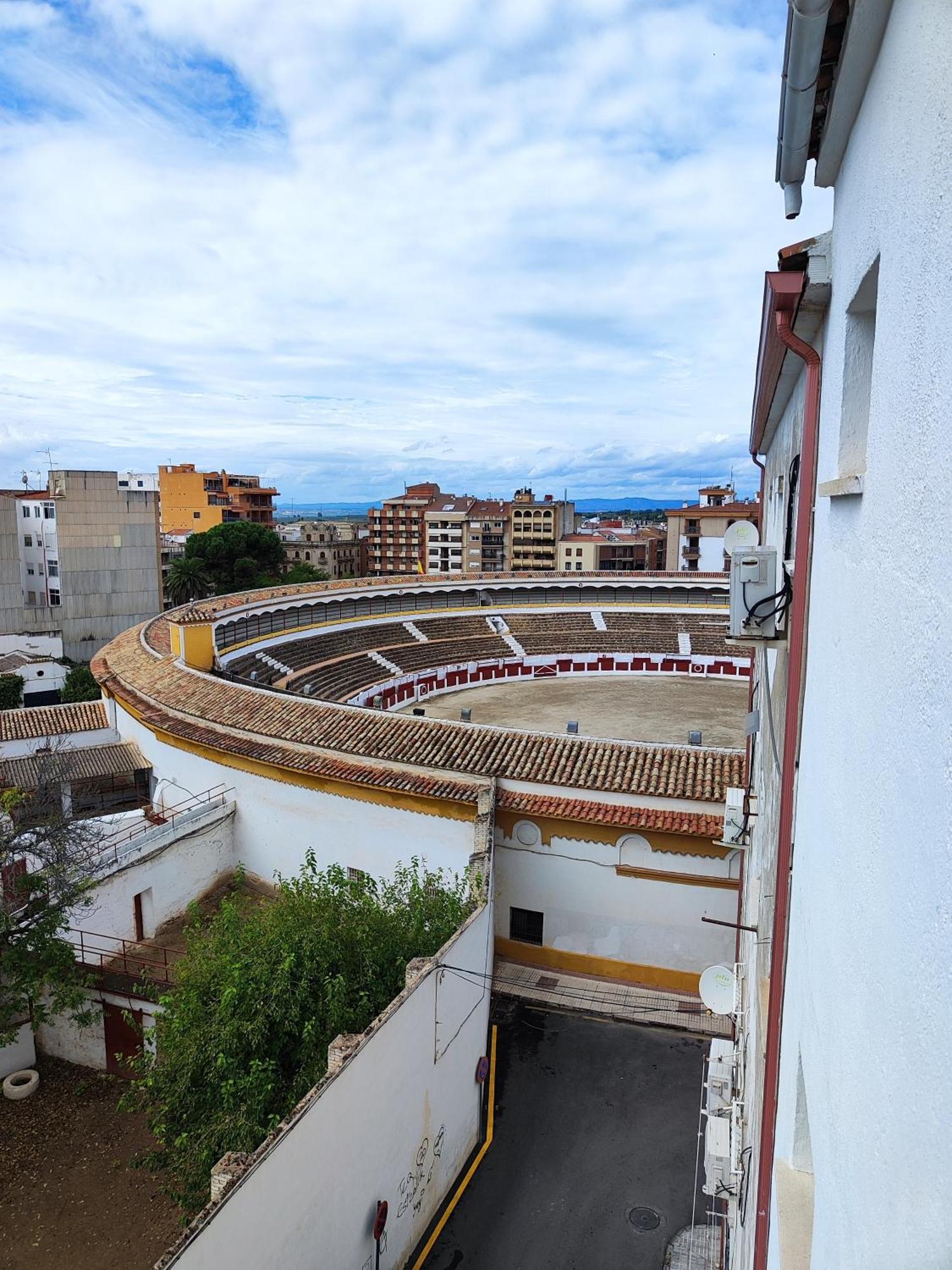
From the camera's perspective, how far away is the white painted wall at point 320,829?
697 inches

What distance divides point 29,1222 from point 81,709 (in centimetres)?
1778

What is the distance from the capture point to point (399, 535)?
9612 centimetres

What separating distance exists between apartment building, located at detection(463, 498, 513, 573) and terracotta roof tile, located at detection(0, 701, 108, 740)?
2472 inches

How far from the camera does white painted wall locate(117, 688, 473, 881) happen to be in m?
17.7

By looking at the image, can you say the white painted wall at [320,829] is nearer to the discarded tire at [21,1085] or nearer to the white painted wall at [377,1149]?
the white painted wall at [377,1149]

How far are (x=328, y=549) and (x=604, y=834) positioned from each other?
80.9m

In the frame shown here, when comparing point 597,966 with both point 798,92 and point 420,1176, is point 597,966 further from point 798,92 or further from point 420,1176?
point 798,92

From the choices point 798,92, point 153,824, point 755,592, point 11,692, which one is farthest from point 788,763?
point 11,692

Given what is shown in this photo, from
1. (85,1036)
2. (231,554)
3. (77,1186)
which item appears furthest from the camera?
(231,554)

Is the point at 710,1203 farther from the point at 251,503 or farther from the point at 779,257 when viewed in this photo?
the point at 251,503

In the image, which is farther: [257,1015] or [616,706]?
[616,706]

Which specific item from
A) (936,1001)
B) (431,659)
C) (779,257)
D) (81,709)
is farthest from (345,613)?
(936,1001)

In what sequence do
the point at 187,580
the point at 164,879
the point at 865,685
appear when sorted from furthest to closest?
the point at 187,580 < the point at 164,879 < the point at 865,685

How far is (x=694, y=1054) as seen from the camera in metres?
15.4
